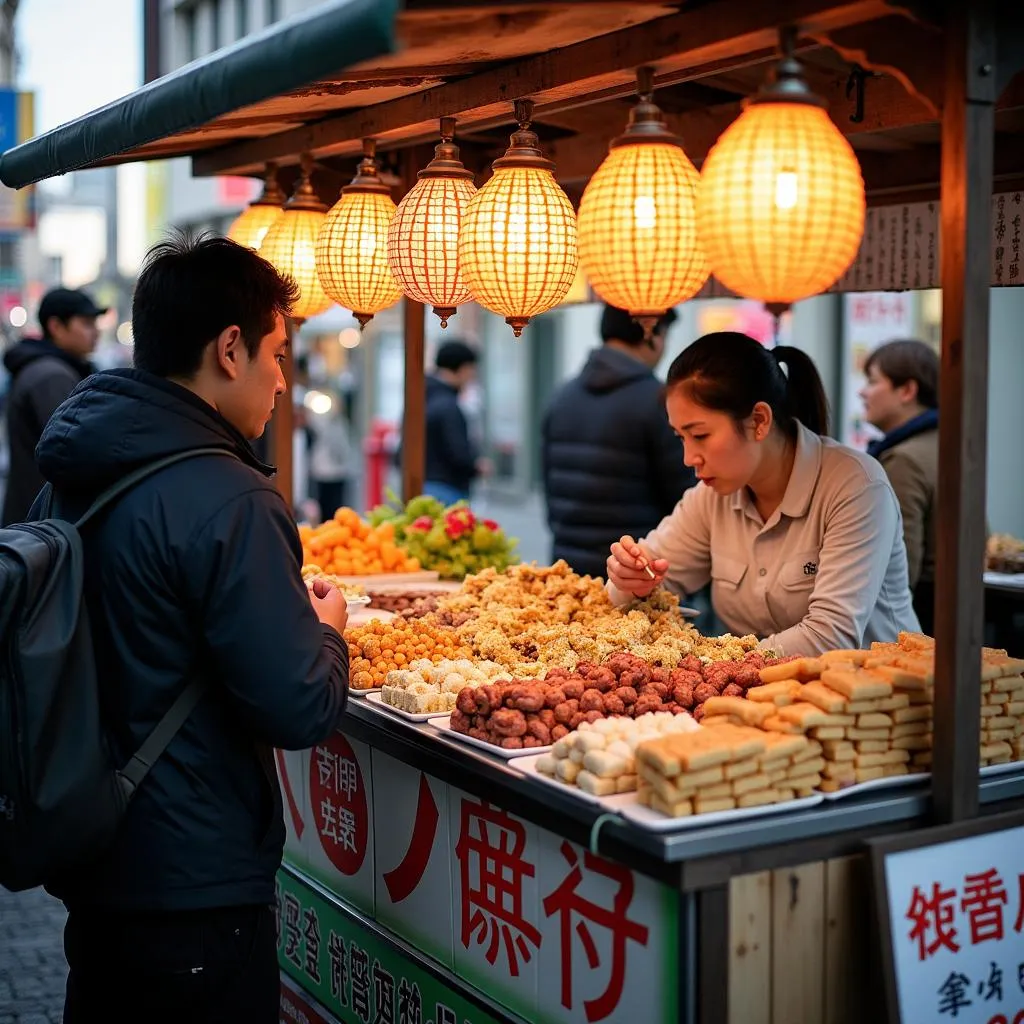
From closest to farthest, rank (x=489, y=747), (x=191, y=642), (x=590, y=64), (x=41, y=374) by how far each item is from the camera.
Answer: (x=191, y=642) → (x=489, y=747) → (x=590, y=64) → (x=41, y=374)

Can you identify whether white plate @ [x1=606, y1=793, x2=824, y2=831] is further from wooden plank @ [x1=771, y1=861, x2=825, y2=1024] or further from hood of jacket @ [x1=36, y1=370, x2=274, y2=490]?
hood of jacket @ [x1=36, y1=370, x2=274, y2=490]

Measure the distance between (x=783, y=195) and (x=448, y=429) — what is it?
25.9 feet

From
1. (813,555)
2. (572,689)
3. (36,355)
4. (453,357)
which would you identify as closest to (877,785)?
(572,689)

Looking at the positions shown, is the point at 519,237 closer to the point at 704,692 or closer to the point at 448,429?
the point at 704,692

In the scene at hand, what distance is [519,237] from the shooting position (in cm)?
383

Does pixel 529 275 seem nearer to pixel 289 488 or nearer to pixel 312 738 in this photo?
pixel 312 738

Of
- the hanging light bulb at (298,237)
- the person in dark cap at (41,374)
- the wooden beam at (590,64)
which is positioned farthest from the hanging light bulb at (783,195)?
the person in dark cap at (41,374)

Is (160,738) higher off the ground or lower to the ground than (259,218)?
lower

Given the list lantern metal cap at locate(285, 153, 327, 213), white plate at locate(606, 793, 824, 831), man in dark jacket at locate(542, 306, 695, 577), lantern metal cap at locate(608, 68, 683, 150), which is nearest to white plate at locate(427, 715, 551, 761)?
white plate at locate(606, 793, 824, 831)

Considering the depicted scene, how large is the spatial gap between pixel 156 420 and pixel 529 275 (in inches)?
56.7

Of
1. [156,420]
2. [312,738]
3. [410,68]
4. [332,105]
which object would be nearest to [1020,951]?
[312,738]

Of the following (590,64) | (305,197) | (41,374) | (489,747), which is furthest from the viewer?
(41,374)

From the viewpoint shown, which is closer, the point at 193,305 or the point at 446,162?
the point at 193,305

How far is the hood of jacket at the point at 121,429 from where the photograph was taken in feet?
9.37
